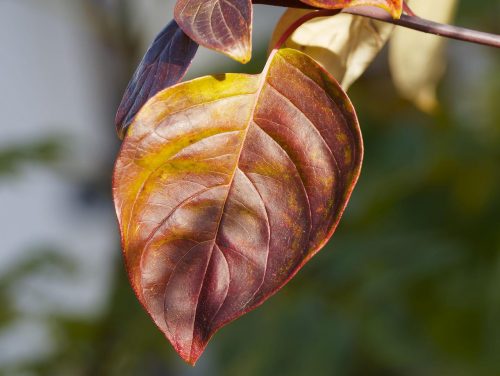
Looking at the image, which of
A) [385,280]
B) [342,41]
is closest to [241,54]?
[342,41]

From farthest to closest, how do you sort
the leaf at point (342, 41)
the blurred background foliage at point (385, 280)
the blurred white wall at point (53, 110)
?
the blurred white wall at point (53, 110)
the blurred background foliage at point (385, 280)
the leaf at point (342, 41)

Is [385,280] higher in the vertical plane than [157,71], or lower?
lower

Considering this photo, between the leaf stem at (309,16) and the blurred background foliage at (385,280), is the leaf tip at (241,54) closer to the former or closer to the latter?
the leaf stem at (309,16)

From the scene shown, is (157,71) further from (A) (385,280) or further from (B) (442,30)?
(A) (385,280)

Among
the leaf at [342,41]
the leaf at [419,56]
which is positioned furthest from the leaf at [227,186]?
the leaf at [419,56]

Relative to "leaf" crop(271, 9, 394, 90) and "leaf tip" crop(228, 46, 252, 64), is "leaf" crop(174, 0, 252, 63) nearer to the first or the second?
"leaf tip" crop(228, 46, 252, 64)
